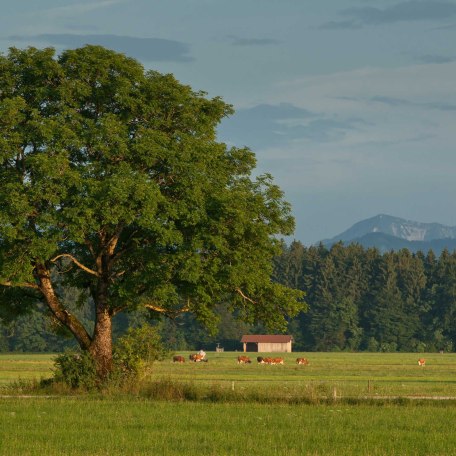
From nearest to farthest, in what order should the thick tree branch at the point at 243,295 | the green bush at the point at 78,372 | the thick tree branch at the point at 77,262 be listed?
the green bush at the point at 78,372 < the thick tree branch at the point at 77,262 < the thick tree branch at the point at 243,295

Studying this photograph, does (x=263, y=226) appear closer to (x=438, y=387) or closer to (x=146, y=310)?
(x=146, y=310)

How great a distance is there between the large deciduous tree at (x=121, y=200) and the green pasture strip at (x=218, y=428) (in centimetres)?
699

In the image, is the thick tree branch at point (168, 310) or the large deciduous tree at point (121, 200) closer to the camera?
the large deciduous tree at point (121, 200)

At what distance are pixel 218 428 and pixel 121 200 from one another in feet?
48.2

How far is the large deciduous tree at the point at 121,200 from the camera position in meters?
48.2

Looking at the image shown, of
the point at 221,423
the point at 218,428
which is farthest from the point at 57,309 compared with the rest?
the point at 218,428

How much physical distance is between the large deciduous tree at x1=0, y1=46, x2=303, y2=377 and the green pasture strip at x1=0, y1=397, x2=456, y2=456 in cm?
699

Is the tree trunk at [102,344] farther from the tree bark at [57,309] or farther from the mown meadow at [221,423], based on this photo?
the mown meadow at [221,423]

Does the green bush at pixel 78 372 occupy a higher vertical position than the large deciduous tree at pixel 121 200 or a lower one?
lower

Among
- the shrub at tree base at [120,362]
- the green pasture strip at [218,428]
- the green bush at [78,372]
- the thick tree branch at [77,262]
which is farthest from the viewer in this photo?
the thick tree branch at [77,262]

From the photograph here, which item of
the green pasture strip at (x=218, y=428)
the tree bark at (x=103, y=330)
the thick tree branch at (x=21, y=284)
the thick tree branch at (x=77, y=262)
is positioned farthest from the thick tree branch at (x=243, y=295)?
the thick tree branch at (x=21, y=284)

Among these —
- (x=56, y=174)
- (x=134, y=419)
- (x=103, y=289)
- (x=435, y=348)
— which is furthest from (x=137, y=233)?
(x=435, y=348)

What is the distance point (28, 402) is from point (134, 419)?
8613 mm

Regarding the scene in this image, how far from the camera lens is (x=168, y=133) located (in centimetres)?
5353
